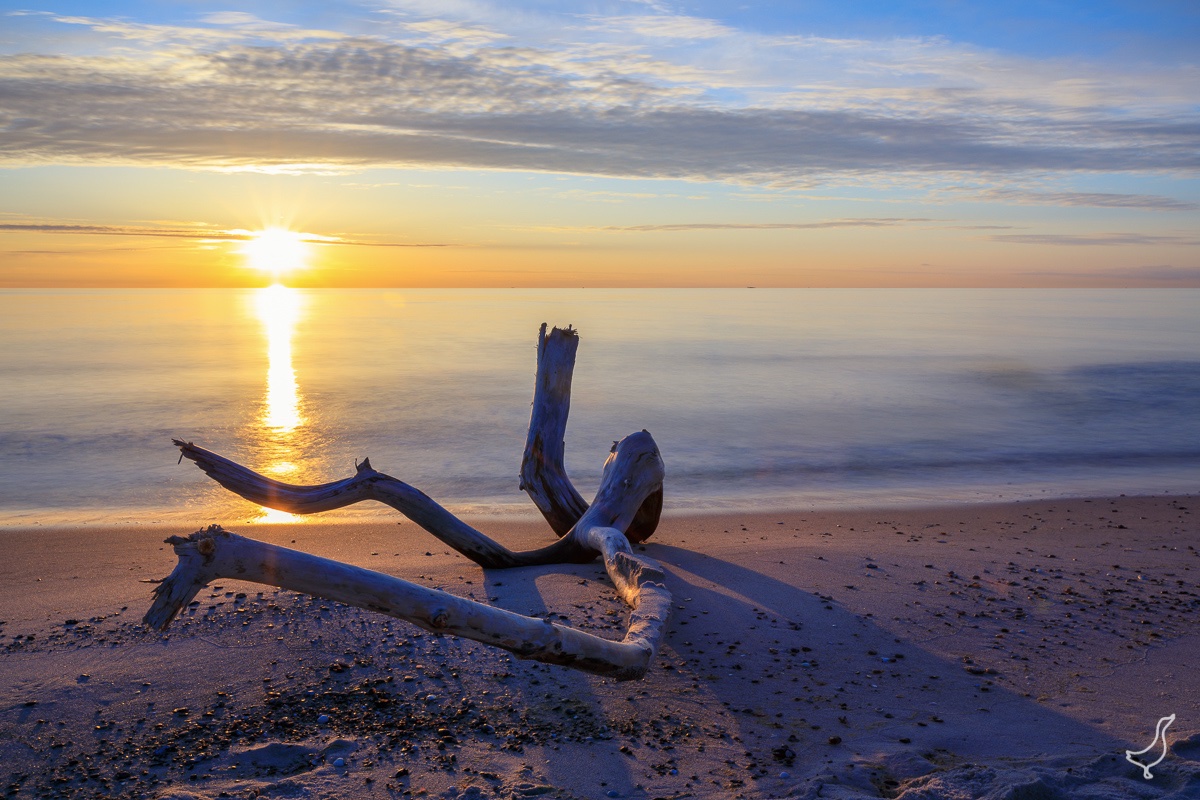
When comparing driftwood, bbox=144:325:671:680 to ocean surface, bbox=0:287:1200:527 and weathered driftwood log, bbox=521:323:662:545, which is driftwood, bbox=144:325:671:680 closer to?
weathered driftwood log, bbox=521:323:662:545

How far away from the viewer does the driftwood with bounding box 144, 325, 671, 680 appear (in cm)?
354

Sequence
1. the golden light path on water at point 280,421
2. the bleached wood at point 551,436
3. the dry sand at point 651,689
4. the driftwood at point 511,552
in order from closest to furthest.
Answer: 1. the driftwood at point 511,552
2. the dry sand at point 651,689
3. the bleached wood at point 551,436
4. the golden light path on water at point 280,421

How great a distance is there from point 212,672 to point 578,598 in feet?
8.22

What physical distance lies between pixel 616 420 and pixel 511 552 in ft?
42.0

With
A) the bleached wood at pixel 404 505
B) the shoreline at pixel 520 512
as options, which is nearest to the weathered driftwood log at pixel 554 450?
the bleached wood at pixel 404 505

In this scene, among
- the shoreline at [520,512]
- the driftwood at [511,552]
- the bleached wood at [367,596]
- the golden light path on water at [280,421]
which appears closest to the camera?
the bleached wood at [367,596]

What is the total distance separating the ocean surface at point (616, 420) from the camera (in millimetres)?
12695

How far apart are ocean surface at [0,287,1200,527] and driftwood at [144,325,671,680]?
327 cm

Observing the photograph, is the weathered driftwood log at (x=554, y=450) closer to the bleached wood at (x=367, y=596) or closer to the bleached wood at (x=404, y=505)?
the bleached wood at (x=404, y=505)

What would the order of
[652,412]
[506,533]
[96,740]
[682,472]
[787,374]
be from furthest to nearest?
[787,374], [652,412], [682,472], [506,533], [96,740]

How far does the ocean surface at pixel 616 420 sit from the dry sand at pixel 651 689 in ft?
14.1

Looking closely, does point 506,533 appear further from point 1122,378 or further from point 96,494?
point 1122,378

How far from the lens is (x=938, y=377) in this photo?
93.6ft

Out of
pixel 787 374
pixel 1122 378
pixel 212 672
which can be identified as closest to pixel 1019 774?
pixel 212 672
